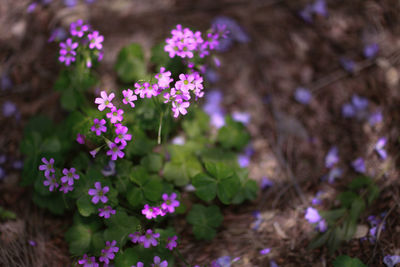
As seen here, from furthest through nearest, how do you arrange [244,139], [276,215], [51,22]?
[51,22] < [244,139] < [276,215]

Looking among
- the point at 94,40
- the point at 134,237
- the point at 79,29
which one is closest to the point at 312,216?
the point at 134,237

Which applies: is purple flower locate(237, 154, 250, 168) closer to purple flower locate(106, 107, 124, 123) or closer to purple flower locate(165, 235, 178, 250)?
purple flower locate(165, 235, 178, 250)

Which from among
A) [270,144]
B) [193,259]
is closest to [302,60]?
[270,144]

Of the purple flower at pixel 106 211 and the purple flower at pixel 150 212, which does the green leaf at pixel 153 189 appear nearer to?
the purple flower at pixel 150 212

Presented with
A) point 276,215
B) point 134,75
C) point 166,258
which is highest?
point 134,75

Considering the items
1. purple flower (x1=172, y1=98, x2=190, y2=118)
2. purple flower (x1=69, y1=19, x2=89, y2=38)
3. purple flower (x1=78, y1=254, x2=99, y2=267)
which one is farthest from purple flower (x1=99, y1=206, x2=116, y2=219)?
purple flower (x1=69, y1=19, x2=89, y2=38)

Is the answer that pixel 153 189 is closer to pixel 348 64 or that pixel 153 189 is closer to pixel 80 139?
pixel 80 139

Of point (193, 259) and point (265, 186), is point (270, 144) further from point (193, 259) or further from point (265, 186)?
point (193, 259)
